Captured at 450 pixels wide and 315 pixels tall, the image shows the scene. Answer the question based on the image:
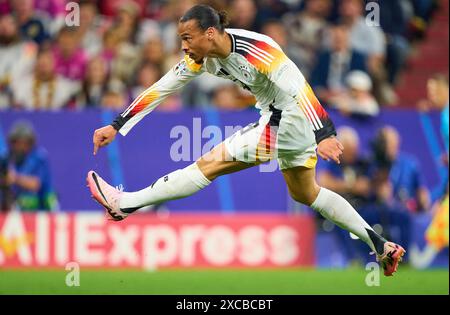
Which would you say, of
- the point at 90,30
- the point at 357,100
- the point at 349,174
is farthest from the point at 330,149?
the point at 90,30

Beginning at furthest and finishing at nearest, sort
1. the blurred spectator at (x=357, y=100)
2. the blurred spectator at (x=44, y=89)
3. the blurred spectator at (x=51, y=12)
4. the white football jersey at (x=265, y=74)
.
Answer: the blurred spectator at (x=51, y=12) → the blurred spectator at (x=44, y=89) → the blurred spectator at (x=357, y=100) → the white football jersey at (x=265, y=74)

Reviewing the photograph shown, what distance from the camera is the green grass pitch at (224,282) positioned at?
10.0m

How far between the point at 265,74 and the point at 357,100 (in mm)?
5933

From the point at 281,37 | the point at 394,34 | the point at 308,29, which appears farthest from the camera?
the point at 394,34

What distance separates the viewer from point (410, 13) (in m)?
16.1

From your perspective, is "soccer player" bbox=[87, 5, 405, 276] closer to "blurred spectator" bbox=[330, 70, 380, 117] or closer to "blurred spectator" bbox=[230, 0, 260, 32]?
"blurred spectator" bbox=[330, 70, 380, 117]

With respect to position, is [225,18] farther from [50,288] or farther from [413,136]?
[413,136]

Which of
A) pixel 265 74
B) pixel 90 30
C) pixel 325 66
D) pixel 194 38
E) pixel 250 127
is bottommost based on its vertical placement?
pixel 250 127

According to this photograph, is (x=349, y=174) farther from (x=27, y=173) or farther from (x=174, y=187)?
(x=174, y=187)

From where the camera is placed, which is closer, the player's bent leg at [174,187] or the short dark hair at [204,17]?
the short dark hair at [204,17]

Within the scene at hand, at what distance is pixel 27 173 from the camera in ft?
44.5

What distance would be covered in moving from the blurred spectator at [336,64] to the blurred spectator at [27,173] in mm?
3848

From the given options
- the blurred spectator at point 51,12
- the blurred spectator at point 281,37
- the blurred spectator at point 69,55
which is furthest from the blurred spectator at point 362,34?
the blurred spectator at point 51,12

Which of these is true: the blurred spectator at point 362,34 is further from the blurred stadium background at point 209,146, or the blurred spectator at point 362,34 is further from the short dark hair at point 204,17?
the short dark hair at point 204,17
